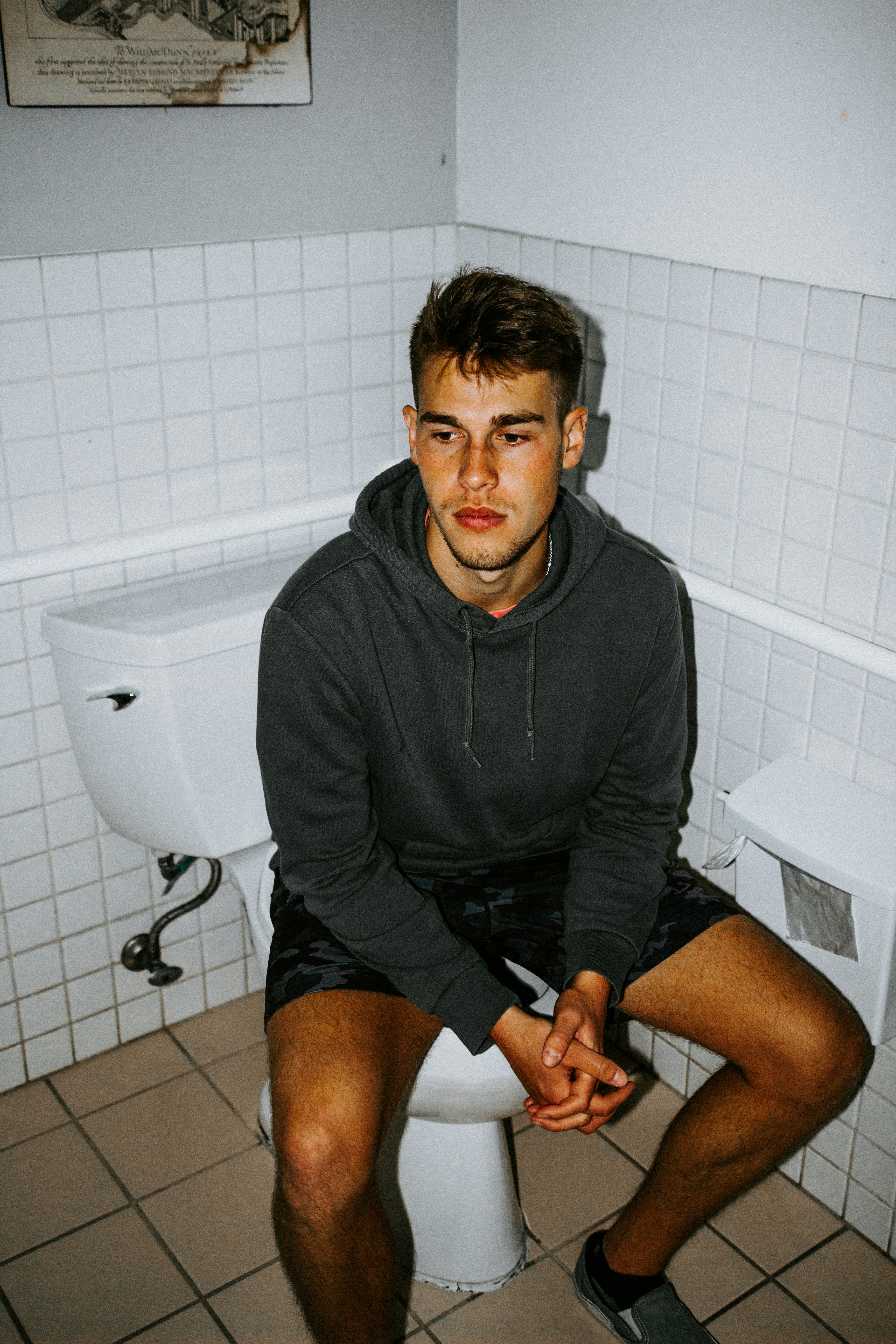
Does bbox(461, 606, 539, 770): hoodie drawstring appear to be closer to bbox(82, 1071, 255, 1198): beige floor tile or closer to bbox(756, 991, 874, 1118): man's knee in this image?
bbox(756, 991, 874, 1118): man's knee

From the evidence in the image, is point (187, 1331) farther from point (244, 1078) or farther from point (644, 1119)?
point (644, 1119)

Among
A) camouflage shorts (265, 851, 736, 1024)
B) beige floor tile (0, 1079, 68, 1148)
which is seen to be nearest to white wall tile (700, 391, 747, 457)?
camouflage shorts (265, 851, 736, 1024)

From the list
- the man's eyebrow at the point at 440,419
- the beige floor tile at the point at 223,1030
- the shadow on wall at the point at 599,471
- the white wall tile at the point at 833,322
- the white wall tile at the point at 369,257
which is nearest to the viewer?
the man's eyebrow at the point at 440,419

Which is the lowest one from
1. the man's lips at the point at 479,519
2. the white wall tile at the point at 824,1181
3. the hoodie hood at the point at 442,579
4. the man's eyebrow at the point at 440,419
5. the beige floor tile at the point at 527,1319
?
the beige floor tile at the point at 527,1319

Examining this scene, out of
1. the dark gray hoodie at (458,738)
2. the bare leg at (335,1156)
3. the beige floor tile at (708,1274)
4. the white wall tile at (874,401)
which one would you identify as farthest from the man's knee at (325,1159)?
the white wall tile at (874,401)

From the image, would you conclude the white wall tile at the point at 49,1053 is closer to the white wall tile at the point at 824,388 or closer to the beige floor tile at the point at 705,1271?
the beige floor tile at the point at 705,1271

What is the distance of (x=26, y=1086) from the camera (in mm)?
1989

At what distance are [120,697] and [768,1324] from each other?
115cm

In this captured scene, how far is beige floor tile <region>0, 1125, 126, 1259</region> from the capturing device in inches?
67.3

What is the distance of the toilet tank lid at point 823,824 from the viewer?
56.9 inches

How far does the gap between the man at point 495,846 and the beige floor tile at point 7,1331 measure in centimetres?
47

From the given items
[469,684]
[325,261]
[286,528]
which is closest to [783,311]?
[469,684]

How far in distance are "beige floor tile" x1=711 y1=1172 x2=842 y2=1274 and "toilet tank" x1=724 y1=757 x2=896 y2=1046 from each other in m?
0.35

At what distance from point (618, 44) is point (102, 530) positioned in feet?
3.21
